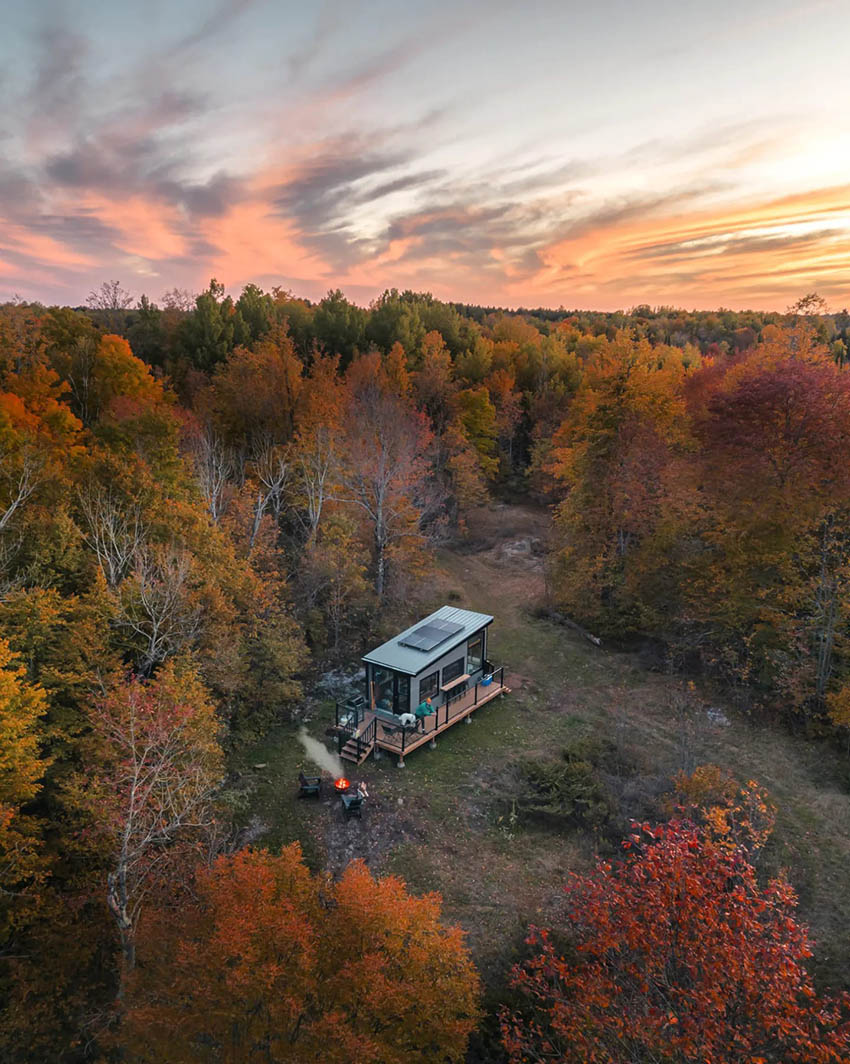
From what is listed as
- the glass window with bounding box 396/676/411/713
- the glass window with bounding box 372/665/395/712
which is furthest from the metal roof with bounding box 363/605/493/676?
the glass window with bounding box 396/676/411/713

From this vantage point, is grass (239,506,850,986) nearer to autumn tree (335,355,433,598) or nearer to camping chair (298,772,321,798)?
camping chair (298,772,321,798)

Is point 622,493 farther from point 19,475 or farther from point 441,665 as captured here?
point 19,475

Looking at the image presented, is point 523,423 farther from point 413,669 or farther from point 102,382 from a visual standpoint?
point 413,669

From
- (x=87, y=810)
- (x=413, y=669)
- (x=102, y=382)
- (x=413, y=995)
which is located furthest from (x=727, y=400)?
(x=102, y=382)

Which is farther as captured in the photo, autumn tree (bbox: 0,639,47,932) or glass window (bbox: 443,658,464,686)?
glass window (bbox: 443,658,464,686)

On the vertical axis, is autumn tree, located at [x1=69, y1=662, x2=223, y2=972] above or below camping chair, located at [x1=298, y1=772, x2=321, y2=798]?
above

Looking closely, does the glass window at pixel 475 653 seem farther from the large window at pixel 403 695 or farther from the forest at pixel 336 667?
the forest at pixel 336 667

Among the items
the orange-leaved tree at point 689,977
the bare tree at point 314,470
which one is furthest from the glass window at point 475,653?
the orange-leaved tree at point 689,977
